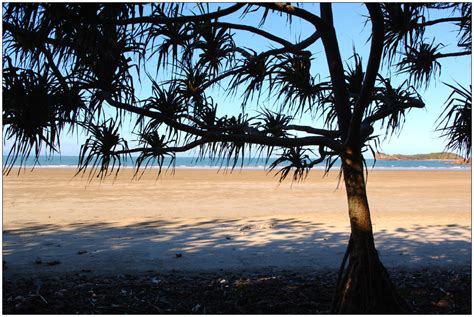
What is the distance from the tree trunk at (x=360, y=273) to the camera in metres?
3.41

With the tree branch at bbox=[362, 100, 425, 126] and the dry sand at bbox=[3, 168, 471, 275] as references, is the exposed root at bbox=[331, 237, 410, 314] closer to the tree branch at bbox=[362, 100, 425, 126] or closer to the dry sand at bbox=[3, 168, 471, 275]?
the tree branch at bbox=[362, 100, 425, 126]

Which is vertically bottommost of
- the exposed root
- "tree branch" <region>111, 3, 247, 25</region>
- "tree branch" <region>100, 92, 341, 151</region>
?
the exposed root

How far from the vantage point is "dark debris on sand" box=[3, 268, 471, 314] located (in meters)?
3.59

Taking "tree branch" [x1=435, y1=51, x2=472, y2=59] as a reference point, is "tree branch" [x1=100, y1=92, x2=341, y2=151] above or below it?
below

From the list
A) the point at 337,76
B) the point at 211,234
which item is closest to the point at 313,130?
the point at 337,76

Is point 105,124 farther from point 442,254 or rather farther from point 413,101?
point 442,254

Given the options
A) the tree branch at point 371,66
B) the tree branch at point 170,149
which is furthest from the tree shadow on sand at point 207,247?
the tree branch at point 371,66

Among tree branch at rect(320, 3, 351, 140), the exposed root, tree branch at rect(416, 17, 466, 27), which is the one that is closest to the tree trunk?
the exposed root

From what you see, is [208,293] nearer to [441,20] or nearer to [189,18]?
[189,18]

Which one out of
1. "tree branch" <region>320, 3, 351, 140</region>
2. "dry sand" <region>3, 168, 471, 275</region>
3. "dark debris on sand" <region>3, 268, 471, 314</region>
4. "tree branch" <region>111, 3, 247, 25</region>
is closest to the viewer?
"tree branch" <region>111, 3, 247, 25</region>

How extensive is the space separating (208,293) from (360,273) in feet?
4.32

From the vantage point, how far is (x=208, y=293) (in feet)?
13.3

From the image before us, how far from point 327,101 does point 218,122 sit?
1.05m

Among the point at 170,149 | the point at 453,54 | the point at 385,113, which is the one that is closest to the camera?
the point at 170,149
